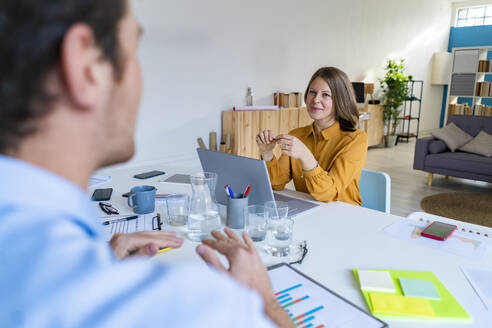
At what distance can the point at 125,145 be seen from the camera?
49 centimetres

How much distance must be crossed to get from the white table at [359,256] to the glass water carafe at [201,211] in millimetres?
54

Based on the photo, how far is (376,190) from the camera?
1.93 meters

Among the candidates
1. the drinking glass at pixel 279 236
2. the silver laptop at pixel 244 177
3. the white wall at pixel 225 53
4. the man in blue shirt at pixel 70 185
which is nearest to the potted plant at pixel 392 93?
the white wall at pixel 225 53

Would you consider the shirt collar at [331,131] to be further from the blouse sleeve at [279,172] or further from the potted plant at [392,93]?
the potted plant at [392,93]

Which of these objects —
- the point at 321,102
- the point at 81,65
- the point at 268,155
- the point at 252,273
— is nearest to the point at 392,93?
the point at 321,102

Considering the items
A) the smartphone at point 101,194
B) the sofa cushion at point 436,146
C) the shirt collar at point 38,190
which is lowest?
the sofa cushion at point 436,146

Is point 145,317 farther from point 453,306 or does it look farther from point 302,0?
point 302,0

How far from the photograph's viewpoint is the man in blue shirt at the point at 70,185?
1.11ft

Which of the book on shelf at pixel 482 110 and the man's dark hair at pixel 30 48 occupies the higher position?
the man's dark hair at pixel 30 48

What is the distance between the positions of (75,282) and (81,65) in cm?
23

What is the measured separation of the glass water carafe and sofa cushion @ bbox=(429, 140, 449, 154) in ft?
14.1

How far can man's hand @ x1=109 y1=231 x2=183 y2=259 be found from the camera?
874 mm

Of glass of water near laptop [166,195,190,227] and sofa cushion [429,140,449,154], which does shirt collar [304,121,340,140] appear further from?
sofa cushion [429,140,449,154]

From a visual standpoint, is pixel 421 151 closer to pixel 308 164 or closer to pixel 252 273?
pixel 308 164
